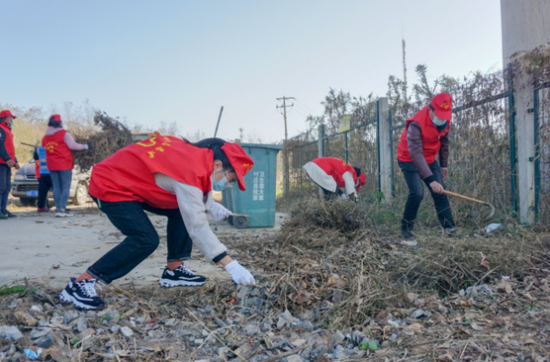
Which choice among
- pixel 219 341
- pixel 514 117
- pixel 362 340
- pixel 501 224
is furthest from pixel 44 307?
pixel 514 117

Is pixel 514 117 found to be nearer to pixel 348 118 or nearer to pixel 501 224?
pixel 501 224

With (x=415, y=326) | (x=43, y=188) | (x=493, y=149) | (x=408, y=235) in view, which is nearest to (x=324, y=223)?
(x=408, y=235)

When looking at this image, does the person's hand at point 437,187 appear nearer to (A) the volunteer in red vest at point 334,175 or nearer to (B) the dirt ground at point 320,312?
(B) the dirt ground at point 320,312

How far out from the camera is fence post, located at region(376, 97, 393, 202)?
681 cm

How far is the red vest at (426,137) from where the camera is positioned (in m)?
4.56

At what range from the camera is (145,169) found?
2.57 metres

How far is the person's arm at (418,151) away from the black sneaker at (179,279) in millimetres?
2628

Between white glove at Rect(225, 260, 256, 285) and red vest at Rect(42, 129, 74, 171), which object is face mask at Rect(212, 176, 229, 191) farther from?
red vest at Rect(42, 129, 74, 171)

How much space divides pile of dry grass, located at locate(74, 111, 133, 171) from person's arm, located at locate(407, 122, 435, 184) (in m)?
6.00

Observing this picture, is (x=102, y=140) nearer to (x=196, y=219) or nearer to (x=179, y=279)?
(x=179, y=279)

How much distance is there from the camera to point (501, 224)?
15.4 ft

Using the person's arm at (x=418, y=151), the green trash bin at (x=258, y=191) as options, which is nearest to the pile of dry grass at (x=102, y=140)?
the green trash bin at (x=258, y=191)

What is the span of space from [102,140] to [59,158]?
1143mm

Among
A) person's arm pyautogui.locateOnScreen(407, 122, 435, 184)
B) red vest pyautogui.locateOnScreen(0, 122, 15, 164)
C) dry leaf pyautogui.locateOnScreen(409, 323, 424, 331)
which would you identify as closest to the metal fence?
person's arm pyautogui.locateOnScreen(407, 122, 435, 184)
